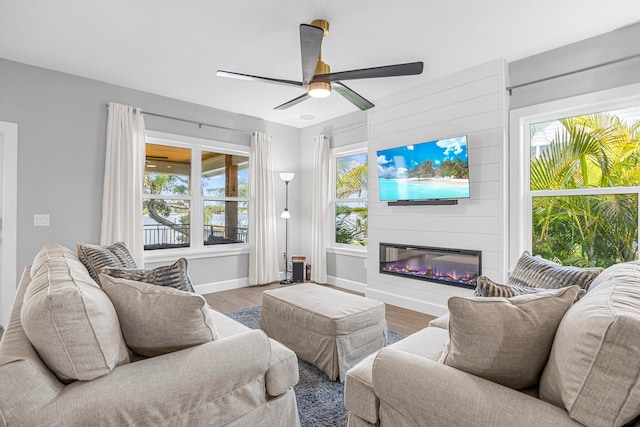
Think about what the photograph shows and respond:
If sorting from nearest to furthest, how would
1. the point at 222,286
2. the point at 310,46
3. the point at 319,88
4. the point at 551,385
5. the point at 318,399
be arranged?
the point at 551,385
the point at 318,399
the point at 310,46
the point at 319,88
the point at 222,286

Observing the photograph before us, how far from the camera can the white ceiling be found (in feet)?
7.91

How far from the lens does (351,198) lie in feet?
16.4

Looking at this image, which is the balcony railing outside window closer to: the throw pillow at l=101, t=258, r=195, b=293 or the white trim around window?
the white trim around window

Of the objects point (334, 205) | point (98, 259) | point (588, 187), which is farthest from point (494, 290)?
point (334, 205)

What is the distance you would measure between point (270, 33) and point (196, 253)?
117 inches

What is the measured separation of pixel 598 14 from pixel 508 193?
4.96 ft

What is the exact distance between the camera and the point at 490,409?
98 centimetres

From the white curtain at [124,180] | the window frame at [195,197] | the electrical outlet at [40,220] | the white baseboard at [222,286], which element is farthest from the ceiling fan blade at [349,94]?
the electrical outlet at [40,220]

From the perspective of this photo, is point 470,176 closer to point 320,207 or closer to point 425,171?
point 425,171

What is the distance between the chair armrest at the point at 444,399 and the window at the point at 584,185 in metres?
2.56

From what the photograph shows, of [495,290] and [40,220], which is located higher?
[40,220]

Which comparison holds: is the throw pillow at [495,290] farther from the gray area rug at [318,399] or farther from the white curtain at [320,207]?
the white curtain at [320,207]

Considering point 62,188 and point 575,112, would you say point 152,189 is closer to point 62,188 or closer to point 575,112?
point 62,188

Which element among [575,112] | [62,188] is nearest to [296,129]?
[62,188]
